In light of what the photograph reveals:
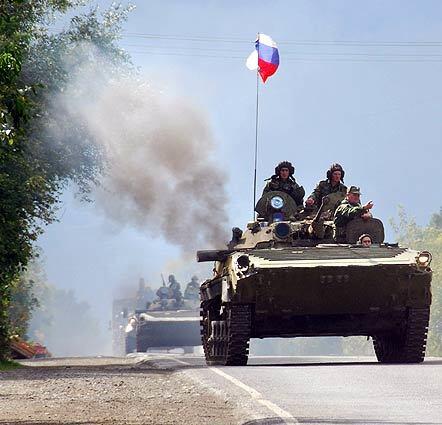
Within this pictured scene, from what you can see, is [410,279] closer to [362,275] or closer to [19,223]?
[362,275]

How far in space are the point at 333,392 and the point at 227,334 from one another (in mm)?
8123

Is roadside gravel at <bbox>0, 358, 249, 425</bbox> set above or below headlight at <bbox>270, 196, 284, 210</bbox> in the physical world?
below

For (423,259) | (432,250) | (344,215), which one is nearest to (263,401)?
(423,259)

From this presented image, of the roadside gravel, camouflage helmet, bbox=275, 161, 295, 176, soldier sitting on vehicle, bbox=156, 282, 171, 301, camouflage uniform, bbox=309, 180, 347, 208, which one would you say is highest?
camouflage helmet, bbox=275, 161, 295, 176

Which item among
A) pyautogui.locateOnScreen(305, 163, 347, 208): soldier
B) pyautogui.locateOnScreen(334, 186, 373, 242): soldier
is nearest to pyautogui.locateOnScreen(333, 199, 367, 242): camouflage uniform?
pyautogui.locateOnScreen(334, 186, 373, 242): soldier

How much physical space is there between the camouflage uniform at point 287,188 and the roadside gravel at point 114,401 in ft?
16.3

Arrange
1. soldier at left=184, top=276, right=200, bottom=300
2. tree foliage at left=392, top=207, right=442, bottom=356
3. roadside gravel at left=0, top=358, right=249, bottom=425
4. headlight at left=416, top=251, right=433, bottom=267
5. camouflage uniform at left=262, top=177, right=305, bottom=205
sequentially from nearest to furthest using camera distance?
roadside gravel at left=0, top=358, right=249, bottom=425
headlight at left=416, top=251, right=433, bottom=267
camouflage uniform at left=262, top=177, right=305, bottom=205
soldier at left=184, top=276, right=200, bottom=300
tree foliage at left=392, top=207, right=442, bottom=356

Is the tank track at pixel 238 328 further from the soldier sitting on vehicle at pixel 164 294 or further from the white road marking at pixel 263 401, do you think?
the soldier sitting on vehicle at pixel 164 294

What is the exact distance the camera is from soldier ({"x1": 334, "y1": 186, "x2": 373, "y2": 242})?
25.7 metres

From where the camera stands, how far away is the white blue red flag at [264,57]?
36.6m

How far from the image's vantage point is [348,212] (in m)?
25.8

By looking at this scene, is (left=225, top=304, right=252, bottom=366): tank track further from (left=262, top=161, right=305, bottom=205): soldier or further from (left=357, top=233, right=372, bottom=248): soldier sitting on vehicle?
(left=262, top=161, right=305, bottom=205): soldier

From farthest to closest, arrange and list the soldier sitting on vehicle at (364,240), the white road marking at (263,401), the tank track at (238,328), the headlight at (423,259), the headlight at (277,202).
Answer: the headlight at (277,202), the soldier sitting on vehicle at (364,240), the tank track at (238,328), the headlight at (423,259), the white road marking at (263,401)

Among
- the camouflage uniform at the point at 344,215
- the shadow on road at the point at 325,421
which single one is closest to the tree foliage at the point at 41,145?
the camouflage uniform at the point at 344,215
